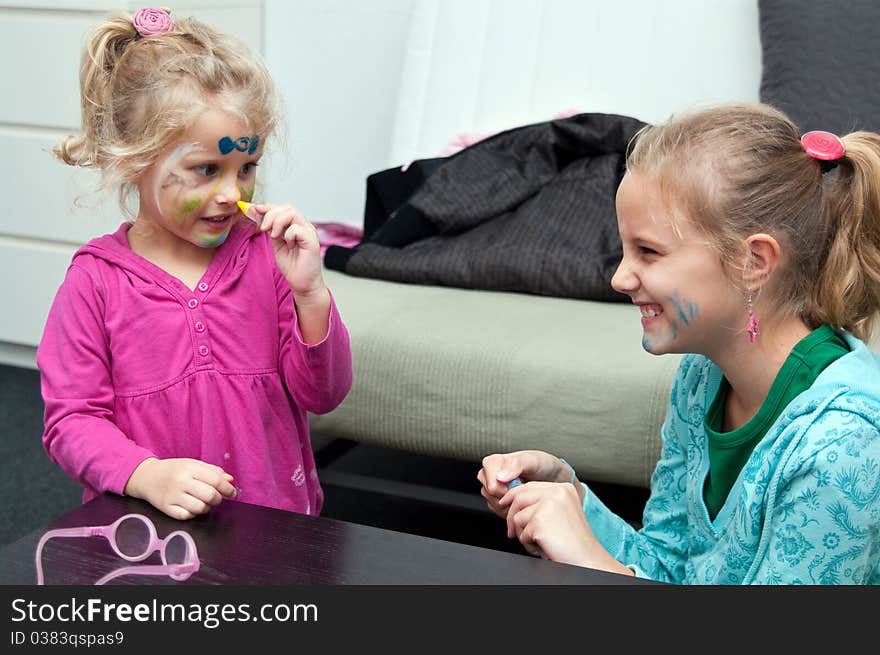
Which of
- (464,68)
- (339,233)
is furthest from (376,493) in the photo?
(464,68)

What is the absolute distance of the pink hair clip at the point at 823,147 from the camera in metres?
1.00

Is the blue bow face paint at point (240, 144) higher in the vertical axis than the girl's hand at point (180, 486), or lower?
higher

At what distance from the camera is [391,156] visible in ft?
7.77

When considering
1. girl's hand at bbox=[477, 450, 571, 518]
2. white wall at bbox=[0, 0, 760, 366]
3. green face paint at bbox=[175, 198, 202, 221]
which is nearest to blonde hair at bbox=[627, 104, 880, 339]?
girl's hand at bbox=[477, 450, 571, 518]

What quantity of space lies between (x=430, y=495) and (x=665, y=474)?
2.20ft

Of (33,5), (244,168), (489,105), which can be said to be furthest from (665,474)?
(33,5)

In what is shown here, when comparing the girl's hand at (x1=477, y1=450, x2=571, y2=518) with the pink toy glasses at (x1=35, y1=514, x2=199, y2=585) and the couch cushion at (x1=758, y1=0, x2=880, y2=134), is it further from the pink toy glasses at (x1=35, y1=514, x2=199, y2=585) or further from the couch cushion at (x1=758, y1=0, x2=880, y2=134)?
the couch cushion at (x1=758, y1=0, x2=880, y2=134)

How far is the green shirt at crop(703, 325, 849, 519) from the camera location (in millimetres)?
1009

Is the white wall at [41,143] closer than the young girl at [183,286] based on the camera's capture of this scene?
No

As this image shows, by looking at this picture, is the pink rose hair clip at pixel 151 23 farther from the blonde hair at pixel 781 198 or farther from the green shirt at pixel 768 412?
the green shirt at pixel 768 412

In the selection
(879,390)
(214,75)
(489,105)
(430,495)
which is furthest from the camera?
(489,105)

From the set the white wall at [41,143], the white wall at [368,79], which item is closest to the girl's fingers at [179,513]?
the white wall at [368,79]

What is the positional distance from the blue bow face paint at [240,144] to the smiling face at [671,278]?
0.40 m

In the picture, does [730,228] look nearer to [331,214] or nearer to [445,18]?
[445,18]
